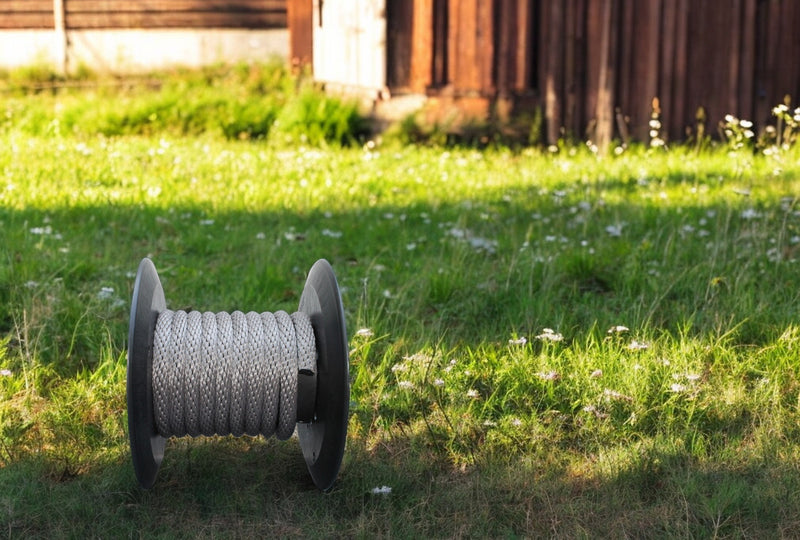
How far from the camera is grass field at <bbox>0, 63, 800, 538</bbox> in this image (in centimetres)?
389

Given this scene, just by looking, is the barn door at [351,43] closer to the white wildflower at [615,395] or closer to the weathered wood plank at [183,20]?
the weathered wood plank at [183,20]

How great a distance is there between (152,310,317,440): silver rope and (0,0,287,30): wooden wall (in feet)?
42.2

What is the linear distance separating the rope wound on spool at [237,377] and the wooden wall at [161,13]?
12774 mm

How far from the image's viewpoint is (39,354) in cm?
498

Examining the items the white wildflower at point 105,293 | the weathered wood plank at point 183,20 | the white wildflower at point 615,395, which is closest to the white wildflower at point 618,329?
the white wildflower at point 615,395

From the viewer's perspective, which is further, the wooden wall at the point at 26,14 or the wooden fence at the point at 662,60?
the wooden wall at the point at 26,14

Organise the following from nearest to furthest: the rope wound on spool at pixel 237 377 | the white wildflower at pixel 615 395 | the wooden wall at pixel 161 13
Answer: the rope wound on spool at pixel 237 377, the white wildflower at pixel 615 395, the wooden wall at pixel 161 13

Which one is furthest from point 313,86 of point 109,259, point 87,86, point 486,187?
point 109,259

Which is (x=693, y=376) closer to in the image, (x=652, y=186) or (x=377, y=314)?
(x=377, y=314)

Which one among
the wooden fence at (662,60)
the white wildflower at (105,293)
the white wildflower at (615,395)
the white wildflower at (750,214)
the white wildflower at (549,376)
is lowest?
the white wildflower at (615,395)

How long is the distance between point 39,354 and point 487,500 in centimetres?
229

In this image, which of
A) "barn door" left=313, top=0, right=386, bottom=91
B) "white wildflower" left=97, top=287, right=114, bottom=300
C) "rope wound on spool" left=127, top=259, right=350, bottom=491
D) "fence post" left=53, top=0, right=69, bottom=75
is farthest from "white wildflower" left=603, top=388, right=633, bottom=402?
"fence post" left=53, top=0, right=69, bottom=75

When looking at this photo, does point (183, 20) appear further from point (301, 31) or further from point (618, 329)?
point (618, 329)

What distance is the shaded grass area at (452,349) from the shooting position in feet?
12.8
